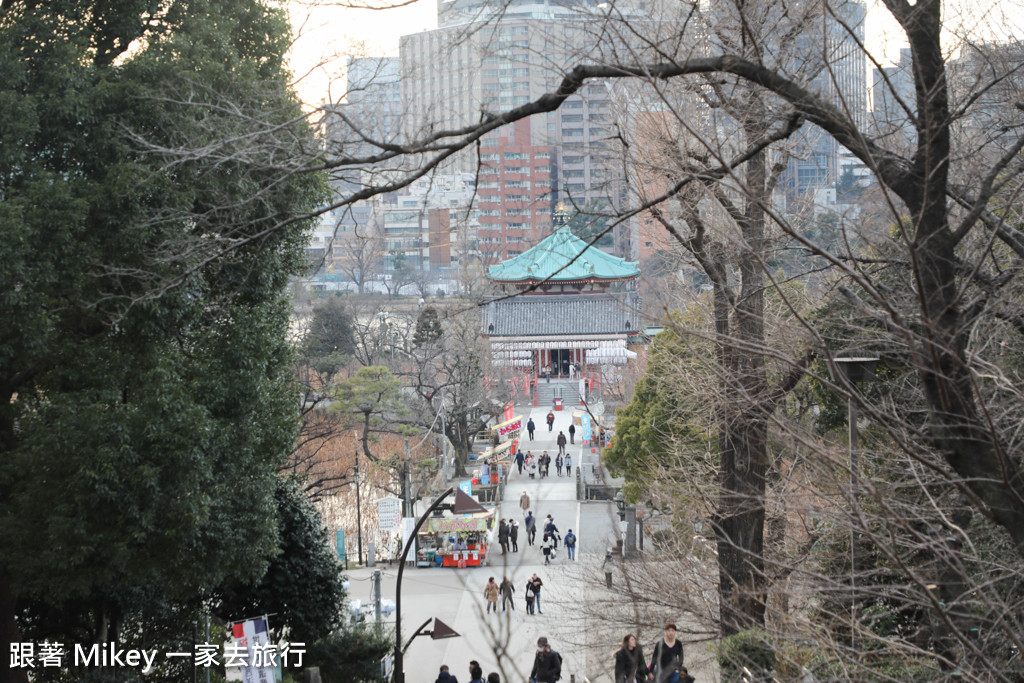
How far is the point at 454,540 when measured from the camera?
1803 cm

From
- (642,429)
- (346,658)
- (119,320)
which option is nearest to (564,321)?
(642,429)

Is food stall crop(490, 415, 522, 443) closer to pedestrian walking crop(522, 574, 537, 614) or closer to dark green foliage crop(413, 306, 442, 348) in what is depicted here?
dark green foliage crop(413, 306, 442, 348)

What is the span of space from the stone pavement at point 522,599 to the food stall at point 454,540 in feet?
0.74

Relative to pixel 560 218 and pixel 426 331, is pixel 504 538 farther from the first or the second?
pixel 426 331

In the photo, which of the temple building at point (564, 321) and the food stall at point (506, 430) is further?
the temple building at point (564, 321)

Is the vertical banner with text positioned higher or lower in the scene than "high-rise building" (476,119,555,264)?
lower

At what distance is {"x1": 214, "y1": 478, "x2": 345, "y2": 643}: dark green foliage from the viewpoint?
11.4 meters

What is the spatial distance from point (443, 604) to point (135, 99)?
33.2 ft

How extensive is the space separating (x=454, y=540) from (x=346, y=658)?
22.4 feet

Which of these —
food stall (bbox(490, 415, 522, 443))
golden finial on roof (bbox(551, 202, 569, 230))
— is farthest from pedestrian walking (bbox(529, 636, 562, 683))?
food stall (bbox(490, 415, 522, 443))

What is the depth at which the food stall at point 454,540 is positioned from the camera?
1756 cm

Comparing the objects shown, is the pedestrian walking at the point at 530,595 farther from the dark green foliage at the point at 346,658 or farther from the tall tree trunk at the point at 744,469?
the tall tree trunk at the point at 744,469

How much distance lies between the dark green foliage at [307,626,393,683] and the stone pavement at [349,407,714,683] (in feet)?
2.87

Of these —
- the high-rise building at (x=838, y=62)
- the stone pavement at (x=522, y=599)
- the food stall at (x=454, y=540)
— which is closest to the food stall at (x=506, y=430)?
the stone pavement at (x=522, y=599)
